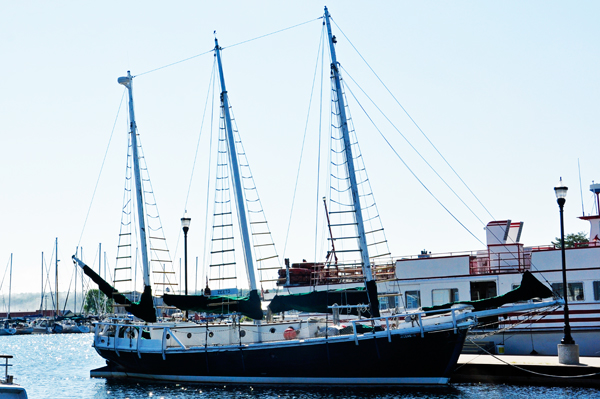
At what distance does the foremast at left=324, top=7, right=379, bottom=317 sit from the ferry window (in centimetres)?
803

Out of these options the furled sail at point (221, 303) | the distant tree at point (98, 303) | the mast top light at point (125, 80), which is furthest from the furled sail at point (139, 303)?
the distant tree at point (98, 303)

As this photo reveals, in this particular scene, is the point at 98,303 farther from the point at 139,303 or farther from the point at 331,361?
the point at 331,361

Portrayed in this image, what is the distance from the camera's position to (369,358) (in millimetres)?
30281

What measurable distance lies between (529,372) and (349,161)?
12.3m

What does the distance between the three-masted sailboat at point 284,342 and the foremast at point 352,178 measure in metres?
0.05

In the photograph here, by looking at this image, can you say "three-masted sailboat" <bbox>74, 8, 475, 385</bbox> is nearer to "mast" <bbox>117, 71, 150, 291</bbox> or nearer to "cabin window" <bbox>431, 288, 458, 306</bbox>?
"mast" <bbox>117, 71, 150, 291</bbox>

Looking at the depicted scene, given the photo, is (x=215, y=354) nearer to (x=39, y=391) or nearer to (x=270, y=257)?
(x=270, y=257)

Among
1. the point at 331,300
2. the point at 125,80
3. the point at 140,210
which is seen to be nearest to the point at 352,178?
the point at 331,300

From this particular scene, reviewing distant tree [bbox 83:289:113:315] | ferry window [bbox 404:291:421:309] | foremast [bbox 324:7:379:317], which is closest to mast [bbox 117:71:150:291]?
foremast [bbox 324:7:379:317]

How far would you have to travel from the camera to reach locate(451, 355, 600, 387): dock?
28.3 metres

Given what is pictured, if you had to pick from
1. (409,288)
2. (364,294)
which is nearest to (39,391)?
(364,294)

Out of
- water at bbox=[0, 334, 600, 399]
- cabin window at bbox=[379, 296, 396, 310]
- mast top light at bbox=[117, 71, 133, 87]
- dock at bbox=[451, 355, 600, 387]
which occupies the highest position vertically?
mast top light at bbox=[117, 71, 133, 87]

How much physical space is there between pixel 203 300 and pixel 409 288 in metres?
12.1

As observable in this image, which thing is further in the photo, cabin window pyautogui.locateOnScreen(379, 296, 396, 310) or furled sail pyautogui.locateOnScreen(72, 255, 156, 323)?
cabin window pyautogui.locateOnScreen(379, 296, 396, 310)
